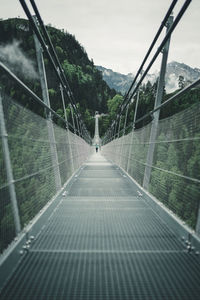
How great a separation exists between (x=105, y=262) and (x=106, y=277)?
0.54ft

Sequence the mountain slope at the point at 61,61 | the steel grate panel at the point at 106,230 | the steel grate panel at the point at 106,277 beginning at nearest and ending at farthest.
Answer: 1. the steel grate panel at the point at 106,277
2. the steel grate panel at the point at 106,230
3. the mountain slope at the point at 61,61

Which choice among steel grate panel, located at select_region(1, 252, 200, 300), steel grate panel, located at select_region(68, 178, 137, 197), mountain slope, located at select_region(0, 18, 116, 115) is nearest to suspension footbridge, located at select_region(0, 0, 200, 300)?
steel grate panel, located at select_region(1, 252, 200, 300)

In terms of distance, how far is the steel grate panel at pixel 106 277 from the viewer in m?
1.21

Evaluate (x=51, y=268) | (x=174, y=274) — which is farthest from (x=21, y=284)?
(x=174, y=274)

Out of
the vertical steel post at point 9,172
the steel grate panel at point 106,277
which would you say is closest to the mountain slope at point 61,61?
the vertical steel post at point 9,172

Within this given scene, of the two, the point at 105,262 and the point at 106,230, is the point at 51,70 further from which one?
the point at 105,262

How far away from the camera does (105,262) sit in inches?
59.6

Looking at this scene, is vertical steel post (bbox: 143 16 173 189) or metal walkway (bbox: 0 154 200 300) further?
vertical steel post (bbox: 143 16 173 189)

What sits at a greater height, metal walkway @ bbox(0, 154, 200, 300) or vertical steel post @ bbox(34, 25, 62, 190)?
vertical steel post @ bbox(34, 25, 62, 190)

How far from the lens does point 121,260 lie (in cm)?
154

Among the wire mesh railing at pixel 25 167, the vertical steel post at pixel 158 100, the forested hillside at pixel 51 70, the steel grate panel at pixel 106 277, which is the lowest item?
the steel grate panel at pixel 106 277

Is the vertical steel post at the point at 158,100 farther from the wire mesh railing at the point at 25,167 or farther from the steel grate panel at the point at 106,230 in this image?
the wire mesh railing at the point at 25,167

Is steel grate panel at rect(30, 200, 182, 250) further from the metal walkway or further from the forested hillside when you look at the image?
the forested hillside

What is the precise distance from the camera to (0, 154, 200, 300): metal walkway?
1227 millimetres
